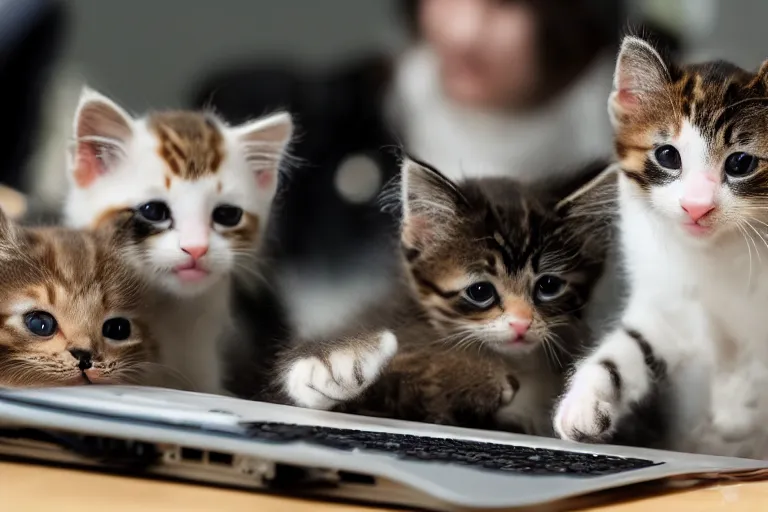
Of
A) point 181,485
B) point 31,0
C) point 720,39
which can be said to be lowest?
point 181,485

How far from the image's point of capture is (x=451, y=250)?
839 mm

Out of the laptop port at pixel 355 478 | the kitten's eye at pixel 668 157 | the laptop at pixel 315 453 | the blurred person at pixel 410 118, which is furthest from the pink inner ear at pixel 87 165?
the kitten's eye at pixel 668 157

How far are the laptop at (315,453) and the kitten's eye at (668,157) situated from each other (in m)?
0.25

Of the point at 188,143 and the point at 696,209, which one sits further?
the point at 188,143

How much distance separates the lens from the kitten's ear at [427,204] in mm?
826

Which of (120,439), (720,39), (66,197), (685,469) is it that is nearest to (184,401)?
(120,439)

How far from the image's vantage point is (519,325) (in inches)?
31.4

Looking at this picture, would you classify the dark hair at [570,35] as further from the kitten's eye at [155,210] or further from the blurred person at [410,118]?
the kitten's eye at [155,210]

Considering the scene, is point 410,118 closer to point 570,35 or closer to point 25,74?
point 570,35

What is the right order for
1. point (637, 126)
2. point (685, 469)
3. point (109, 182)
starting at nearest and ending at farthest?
point (685, 469) < point (637, 126) < point (109, 182)

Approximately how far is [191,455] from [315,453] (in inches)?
4.6

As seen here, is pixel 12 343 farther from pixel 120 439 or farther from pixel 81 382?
pixel 120 439

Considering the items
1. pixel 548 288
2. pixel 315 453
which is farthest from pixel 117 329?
pixel 548 288

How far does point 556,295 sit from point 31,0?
665 millimetres
